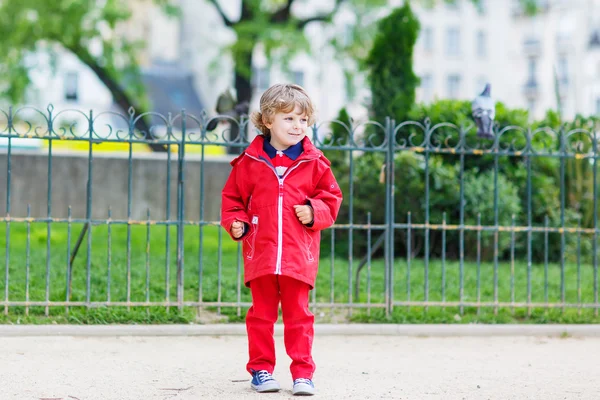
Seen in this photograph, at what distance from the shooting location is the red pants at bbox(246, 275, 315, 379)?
15.2 feet

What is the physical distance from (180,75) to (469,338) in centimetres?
4373

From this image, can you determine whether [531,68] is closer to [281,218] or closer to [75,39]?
[75,39]

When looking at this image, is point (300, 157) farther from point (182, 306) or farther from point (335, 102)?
point (335, 102)

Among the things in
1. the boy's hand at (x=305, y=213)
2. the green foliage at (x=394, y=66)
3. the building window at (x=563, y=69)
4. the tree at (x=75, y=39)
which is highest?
the building window at (x=563, y=69)

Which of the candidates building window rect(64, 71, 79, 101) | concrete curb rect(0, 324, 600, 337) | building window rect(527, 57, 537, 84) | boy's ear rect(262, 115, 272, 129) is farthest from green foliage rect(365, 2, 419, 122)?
building window rect(527, 57, 537, 84)

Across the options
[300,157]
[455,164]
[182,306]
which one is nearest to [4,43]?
[455,164]

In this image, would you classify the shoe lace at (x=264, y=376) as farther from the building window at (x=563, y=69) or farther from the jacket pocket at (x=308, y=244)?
the building window at (x=563, y=69)

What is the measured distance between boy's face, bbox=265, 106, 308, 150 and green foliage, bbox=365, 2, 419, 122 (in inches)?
249

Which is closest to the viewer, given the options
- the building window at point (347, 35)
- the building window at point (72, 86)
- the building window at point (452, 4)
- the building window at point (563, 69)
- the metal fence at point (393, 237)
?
the metal fence at point (393, 237)

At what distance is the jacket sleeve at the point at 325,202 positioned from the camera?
4559 mm

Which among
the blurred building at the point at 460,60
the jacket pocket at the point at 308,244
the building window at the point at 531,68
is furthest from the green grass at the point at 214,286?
the building window at the point at 531,68

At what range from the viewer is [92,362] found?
18.4ft

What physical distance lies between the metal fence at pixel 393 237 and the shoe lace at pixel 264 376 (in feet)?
7.29

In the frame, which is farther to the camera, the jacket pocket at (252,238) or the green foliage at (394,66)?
the green foliage at (394,66)
